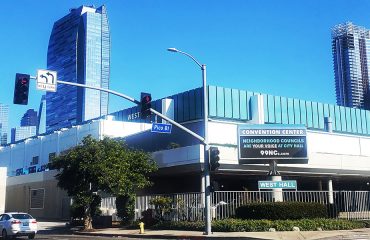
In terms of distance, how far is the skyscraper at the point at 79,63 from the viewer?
11094 cm

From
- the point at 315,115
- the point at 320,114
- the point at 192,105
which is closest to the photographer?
the point at 192,105

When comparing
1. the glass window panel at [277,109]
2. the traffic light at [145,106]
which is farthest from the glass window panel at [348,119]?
the traffic light at [145,106]

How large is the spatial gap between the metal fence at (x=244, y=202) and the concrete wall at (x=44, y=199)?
21915mm

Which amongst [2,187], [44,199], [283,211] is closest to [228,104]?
[44,199]

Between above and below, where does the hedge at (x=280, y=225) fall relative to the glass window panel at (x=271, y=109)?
below

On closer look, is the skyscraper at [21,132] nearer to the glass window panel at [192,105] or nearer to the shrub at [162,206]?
the glass window panel at [192,105]

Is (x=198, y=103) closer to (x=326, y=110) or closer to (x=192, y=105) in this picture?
(x=192, y=105)

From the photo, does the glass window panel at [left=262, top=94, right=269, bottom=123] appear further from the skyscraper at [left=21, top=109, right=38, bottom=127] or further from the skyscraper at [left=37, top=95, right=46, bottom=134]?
the skyscraper at [left=21, top=109, right=38, bottom=127]

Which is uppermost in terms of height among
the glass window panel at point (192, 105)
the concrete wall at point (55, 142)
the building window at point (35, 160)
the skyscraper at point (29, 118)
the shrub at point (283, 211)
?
the skyscraper at point (29, 118)

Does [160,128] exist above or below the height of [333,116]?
below

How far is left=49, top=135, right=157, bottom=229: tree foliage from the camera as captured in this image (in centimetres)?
3306

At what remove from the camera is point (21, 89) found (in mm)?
18875

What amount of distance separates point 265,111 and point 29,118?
13288 cm

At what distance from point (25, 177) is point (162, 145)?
28379 mm
